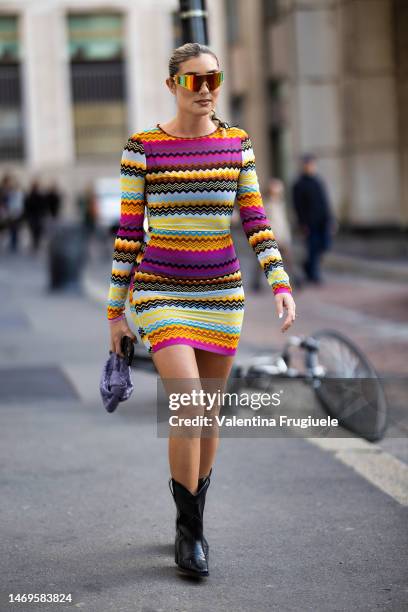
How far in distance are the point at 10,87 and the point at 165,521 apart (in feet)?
140

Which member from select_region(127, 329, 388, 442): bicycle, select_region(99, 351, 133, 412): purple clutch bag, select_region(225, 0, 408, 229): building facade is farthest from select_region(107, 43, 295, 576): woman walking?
select_region(225, 0, 408, 229): building facade

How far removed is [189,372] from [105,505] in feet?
4.95

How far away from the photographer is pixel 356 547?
4953 millimetres

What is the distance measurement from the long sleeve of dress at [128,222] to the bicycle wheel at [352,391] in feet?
8.64

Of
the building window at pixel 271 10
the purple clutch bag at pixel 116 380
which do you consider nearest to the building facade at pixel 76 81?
the building window at pixel 271 10

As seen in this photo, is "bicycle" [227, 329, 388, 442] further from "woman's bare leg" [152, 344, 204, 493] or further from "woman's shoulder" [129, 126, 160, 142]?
"woman's shoulder" [129, 126, 160, 142]

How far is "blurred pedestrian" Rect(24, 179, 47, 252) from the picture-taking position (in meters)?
30.4

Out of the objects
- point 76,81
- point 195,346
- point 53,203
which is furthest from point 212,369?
point 76,81

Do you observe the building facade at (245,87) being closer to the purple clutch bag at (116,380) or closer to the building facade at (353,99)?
the building facade at (353,99)

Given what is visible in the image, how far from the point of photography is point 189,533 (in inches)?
179

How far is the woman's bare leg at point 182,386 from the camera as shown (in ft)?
14.3

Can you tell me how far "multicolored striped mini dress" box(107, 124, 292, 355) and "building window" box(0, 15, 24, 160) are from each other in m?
43.2

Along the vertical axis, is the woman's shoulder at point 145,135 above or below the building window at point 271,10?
below

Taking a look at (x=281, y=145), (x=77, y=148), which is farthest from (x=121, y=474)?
(x=77, y=148)
